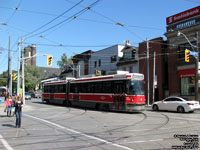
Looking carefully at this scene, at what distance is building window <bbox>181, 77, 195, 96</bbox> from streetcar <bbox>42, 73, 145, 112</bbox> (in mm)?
12391

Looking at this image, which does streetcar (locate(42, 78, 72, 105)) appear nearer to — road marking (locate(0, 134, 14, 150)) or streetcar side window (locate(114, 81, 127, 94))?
streetcar side window (locate(114, 81, 127, 94))

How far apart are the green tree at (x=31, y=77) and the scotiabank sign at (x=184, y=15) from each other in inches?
2046

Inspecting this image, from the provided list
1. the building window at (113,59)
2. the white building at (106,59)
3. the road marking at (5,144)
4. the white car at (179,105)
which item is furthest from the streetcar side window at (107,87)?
the building window at (113,59)

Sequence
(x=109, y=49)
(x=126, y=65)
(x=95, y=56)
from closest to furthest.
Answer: (x=126, y=65)
(x=109, y=49)
(x=95, y=56)

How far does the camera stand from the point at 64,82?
27.2 m

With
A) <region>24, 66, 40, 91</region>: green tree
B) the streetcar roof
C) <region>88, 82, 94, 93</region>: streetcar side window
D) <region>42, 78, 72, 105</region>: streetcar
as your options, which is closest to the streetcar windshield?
the streetcar roof

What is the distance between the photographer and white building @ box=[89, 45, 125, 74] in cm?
4138

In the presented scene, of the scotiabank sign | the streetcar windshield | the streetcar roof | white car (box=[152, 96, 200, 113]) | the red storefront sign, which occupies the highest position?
the scotiabank sign

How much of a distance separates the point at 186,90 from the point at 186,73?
222 centimetres

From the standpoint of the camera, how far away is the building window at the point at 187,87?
28312mm

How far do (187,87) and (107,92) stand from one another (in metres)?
13.7

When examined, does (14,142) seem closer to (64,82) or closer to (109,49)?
(64,82)

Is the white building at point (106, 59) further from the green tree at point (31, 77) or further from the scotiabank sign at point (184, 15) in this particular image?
the green tree at point (31, 77)

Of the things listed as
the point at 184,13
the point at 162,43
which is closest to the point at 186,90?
the point at 162,43
